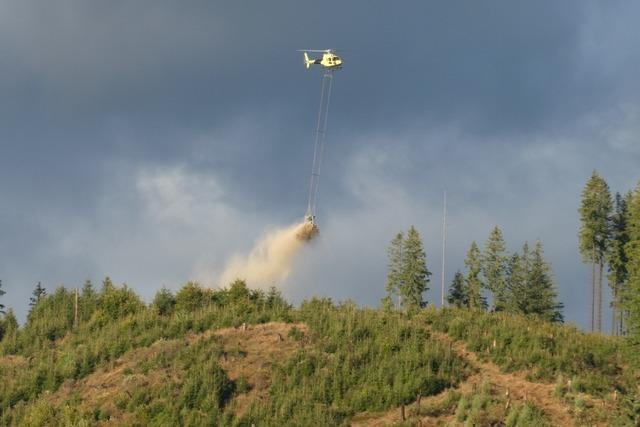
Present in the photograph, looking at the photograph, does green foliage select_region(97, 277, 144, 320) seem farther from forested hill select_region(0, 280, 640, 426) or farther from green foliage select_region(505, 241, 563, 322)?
green foliage select_region(505, 241, 563, 322)

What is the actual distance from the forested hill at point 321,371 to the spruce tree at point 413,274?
2808cm

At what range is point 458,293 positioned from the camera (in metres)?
86.2

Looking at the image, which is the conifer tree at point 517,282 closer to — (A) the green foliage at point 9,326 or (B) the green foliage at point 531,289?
(B) the green foliage at point 531,289

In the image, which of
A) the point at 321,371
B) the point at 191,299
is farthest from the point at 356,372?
the point at 191,299

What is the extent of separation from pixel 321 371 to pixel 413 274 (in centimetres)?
4142

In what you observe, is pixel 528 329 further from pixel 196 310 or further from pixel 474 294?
pixel 474 294

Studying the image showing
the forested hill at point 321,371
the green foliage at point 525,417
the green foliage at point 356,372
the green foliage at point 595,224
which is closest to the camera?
the green foliage at point 525,417

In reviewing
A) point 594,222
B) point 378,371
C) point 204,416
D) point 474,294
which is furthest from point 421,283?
point 204,416

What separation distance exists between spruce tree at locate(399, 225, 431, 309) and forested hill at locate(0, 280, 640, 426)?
92.1ft

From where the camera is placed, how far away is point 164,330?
51.2m

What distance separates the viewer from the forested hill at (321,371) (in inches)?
1499

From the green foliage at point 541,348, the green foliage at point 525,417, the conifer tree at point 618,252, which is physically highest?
the conifer tree at point 618,252

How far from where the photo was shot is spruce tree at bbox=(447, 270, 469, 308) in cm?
8506

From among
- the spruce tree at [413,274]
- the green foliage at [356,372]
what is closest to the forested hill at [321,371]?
the green foliage at [356,372]
